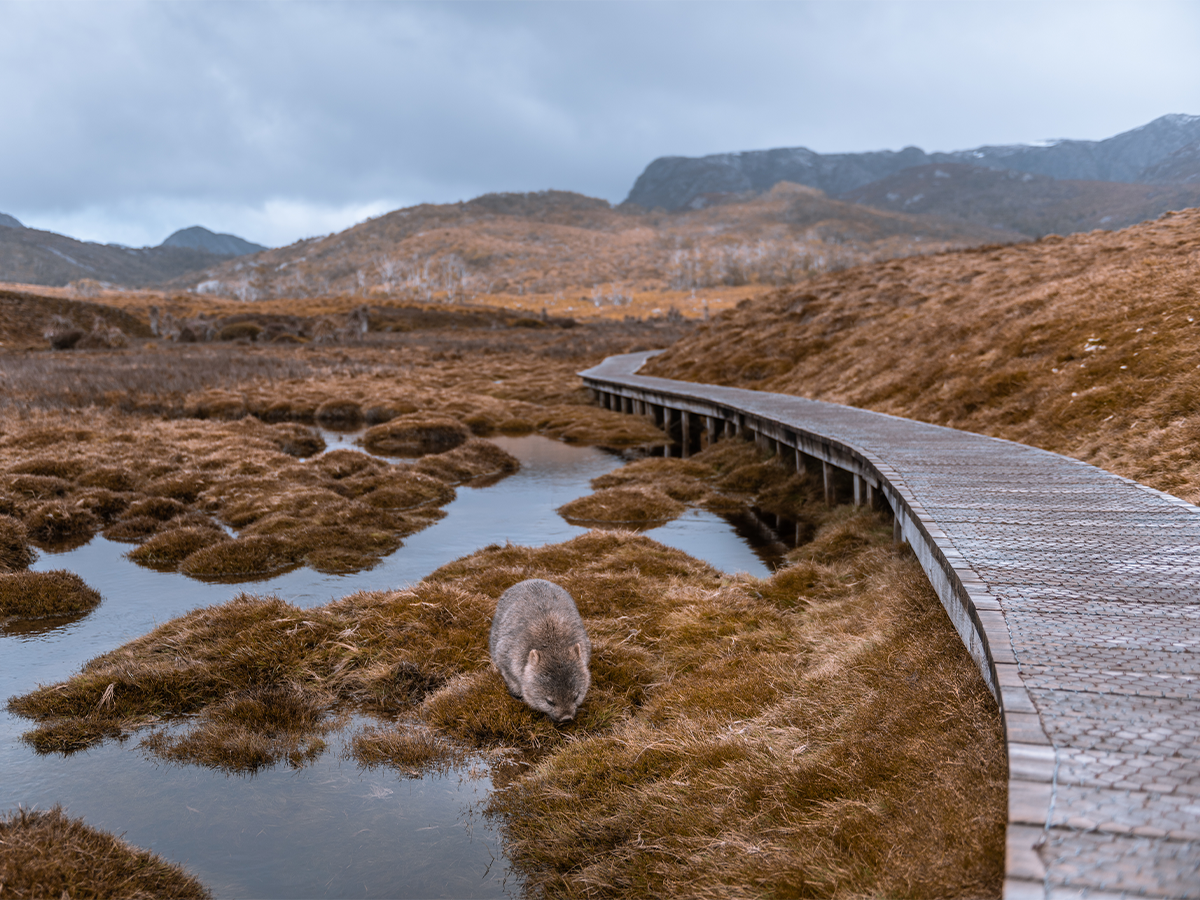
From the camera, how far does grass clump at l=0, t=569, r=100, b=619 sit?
33.3 ft

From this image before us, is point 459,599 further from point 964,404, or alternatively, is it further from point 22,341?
point 22,341

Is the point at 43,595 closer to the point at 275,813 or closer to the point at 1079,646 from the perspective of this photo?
the point at 275,813

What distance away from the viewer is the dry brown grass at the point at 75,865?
4504 mm

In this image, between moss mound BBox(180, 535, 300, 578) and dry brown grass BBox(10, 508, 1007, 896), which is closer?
dry brown grass BBox(10, 508, 1007, 896)

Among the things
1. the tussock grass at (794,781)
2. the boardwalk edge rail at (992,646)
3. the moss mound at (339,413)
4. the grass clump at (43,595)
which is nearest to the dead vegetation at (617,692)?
the tussock grass at (794,781)

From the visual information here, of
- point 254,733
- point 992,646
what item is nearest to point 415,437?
point 254,733

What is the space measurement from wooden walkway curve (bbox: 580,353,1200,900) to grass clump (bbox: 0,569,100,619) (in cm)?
1062

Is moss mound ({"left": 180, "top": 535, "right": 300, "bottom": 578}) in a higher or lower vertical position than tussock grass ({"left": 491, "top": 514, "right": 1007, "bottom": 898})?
lower

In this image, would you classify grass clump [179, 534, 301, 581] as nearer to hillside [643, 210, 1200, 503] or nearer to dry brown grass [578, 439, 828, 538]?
dry brown grass [578, 439, 828, 538]

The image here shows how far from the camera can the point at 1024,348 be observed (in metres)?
19.2

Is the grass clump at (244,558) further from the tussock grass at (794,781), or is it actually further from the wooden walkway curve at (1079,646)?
the wooden walkway curve at (1079,646)

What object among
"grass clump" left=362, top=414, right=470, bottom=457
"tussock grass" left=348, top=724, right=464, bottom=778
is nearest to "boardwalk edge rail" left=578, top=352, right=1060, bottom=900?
"tussock grass" left=348, top=724, right=464, bottom=778

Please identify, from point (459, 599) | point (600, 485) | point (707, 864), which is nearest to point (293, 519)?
point (459, 599)

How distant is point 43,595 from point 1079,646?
11834mm
